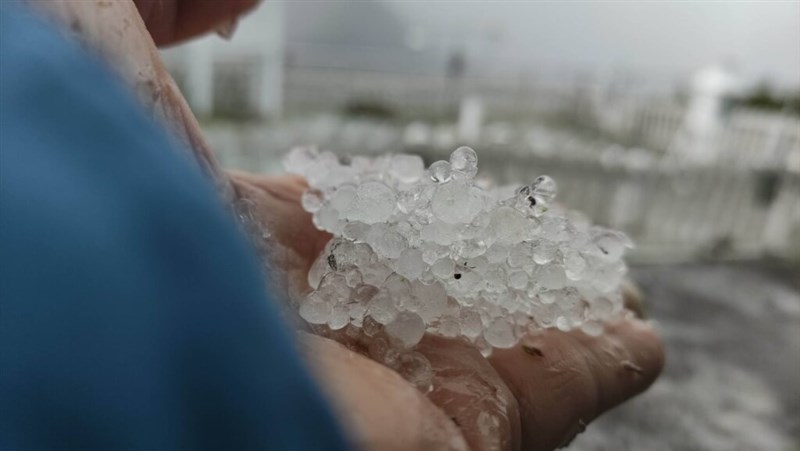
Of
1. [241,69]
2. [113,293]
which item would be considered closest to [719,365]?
[113,293]

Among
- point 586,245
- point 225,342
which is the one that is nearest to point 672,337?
point 586,245

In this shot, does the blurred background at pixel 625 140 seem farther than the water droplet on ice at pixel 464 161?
Yes

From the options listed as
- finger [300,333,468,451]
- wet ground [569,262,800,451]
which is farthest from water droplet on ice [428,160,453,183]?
wet ground [569,262,800,451]

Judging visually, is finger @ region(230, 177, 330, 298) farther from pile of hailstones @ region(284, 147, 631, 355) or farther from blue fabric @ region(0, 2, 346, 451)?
blue fabric @ region(0, 2, 346, 451)

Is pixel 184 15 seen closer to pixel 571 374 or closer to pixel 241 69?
pixel 571 374

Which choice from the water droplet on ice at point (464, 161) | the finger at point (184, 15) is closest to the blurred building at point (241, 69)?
the finger at point (184, 15)

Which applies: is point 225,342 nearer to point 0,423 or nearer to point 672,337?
point 0,423

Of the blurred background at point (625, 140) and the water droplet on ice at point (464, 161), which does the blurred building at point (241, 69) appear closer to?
the blurred background at point (625, 140)
